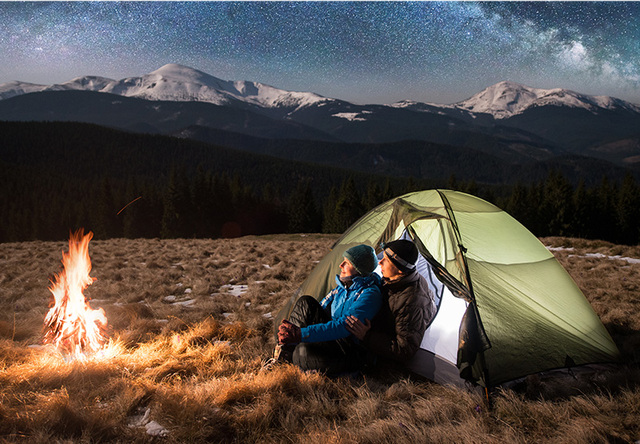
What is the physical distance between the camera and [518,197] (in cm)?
6706

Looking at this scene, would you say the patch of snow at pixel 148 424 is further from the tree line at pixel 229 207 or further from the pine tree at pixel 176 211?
the pine tree at pixel 176 211

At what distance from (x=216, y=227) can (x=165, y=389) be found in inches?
2621

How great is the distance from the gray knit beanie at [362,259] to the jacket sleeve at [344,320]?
0.72ft

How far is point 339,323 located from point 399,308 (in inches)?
31.2

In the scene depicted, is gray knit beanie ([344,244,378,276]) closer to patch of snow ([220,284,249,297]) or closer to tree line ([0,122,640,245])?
patch of snow ([220,284,249,297])

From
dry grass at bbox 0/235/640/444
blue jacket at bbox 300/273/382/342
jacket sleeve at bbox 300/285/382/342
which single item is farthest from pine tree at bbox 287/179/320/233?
jacket sleeve at bbox 300/285/382/342

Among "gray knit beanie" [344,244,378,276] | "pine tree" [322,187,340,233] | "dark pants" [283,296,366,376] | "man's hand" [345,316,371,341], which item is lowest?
"pine tree" [322,187,340,233]

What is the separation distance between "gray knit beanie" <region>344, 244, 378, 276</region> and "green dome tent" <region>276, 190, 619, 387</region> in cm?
116

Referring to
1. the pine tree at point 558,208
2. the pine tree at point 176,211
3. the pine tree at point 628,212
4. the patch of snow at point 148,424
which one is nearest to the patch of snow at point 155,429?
the patch of snow at point 148,424

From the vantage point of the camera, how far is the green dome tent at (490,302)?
4.42 m

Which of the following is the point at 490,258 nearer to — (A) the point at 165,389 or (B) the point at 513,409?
(B) the point at 513,409

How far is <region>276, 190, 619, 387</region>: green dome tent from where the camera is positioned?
4422 mm

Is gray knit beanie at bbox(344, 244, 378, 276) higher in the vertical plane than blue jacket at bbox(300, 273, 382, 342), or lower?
higher

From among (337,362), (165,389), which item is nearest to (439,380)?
(337,362)
